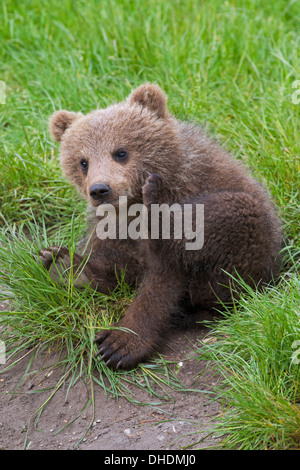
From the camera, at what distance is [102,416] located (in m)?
4.14

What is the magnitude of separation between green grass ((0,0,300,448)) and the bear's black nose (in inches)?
16.6

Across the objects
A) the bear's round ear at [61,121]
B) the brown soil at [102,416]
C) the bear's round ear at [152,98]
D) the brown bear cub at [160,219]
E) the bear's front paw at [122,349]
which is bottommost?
the brown soil at [102,416]

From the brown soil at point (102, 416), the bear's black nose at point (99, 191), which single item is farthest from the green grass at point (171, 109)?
the bear's black nose at point (99, 191)

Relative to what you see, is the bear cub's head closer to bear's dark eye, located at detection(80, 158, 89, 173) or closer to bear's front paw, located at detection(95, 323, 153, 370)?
bear's dark eye, located at detection(80, 158, 89, 173)

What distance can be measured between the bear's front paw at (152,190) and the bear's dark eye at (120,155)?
0.29 metres

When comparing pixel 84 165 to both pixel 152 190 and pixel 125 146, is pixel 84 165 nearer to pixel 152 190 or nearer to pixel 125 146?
pixel 125 146

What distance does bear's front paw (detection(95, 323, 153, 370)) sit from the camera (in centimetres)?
447

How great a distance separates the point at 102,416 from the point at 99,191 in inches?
59.8

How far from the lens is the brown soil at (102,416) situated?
3838 mm

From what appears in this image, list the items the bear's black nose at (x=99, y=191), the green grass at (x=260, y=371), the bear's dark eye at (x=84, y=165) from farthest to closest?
the bear's dark eye at (x=84, y=165) → the bear's black nose at (x=99, y=191) → the green grass at (x=260, y=371)

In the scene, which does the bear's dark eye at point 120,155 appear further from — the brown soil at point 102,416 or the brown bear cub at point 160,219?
the brown soil at point 102,416

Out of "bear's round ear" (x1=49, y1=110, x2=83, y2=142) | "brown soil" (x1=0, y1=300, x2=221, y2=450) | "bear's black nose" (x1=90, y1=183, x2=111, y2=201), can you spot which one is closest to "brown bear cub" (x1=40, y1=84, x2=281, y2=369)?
"bear's black nose" (x1=90, y1=183, x2=111, y2=201)

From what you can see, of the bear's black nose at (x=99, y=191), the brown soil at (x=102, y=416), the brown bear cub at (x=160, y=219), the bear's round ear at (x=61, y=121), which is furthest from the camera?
the bear's round ear at (x=61, y=121)

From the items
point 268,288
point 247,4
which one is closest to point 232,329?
point 268,288
